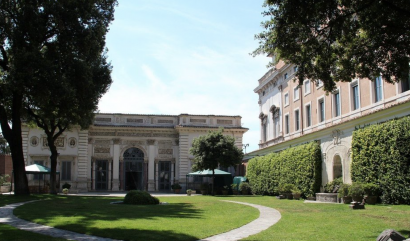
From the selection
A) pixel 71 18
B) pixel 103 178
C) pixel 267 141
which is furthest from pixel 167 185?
pixel 71 18

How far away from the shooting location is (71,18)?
21922mm

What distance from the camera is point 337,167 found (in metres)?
25.6

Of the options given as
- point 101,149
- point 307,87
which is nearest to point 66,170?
point 101,149

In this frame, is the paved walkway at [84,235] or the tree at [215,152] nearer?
the paved walkway at [84,235]

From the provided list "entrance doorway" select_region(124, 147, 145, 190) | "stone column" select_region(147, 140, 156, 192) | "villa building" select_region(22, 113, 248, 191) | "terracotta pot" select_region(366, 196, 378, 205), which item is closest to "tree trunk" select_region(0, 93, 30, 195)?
"terracotta pot" select_region(366, 196, 378, 205)

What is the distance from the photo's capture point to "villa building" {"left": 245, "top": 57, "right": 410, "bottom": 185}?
70.1 feet

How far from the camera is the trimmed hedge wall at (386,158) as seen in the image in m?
18.0

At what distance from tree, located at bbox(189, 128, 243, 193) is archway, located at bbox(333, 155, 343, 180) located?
1179cm

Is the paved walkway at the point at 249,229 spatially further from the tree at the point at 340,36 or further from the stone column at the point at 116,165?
the stone column at the point at 116,165

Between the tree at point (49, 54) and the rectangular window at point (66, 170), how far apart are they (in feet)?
70.2

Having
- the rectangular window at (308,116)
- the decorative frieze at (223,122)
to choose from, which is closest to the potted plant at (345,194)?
the rectangular window at (308,116)

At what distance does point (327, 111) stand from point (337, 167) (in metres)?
5.17

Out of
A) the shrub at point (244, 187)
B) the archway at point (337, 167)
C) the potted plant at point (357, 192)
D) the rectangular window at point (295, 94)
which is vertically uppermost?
the rectangular window at point (295, 94)

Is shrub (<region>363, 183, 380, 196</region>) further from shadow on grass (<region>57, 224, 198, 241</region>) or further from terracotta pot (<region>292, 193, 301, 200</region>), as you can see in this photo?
shadow on grass (<region>57, 224, 198, 241</region>)
